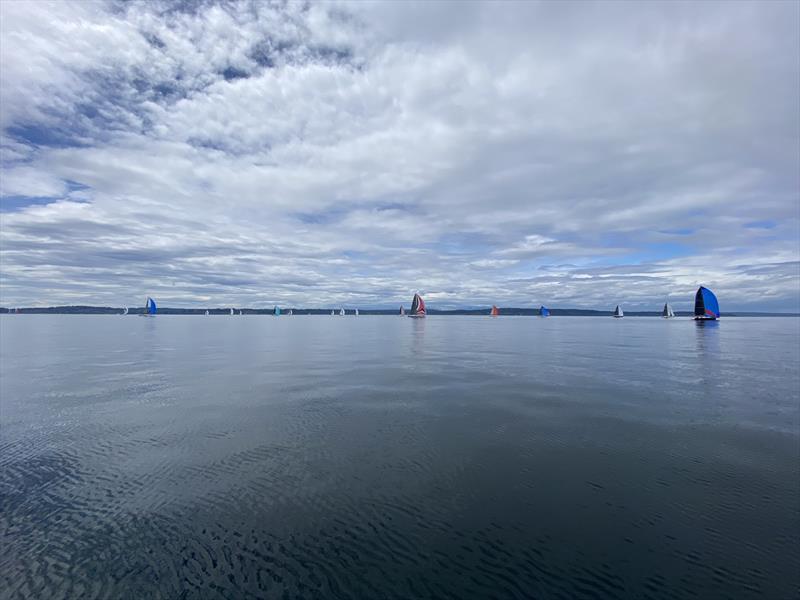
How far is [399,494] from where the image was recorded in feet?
48.6

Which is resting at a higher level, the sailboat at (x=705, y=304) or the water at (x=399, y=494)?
the sailboat at (x=705, y=304)

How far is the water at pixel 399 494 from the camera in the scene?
34.5 ft

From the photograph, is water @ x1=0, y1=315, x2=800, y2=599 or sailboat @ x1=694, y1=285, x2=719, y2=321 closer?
water @ x1=0, y1=315, x2=800, y2=599

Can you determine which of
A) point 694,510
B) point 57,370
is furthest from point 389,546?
point 57,370

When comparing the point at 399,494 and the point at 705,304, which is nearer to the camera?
the point at 399,494

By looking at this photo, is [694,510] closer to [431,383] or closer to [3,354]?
[431,383]

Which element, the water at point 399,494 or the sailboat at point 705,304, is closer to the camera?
the water at point 399,494

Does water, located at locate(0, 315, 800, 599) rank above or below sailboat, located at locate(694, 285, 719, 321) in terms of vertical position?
below

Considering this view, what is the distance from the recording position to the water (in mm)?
10523

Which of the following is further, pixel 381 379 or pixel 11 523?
pixel 381 379

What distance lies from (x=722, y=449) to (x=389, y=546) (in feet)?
58.5

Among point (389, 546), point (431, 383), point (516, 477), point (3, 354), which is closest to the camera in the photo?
point (389, 546)

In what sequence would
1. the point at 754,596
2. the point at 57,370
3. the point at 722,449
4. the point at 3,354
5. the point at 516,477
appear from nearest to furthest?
1. the point at 754,596
2. the point at 516,477
3. the point at 722,449
4. the point at 57,370
5. the point at 3,354

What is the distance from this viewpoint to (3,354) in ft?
201
